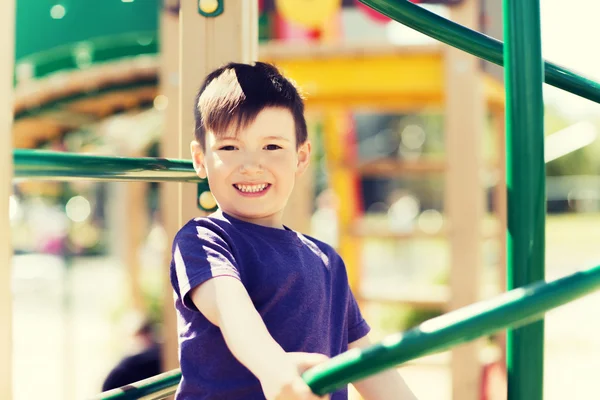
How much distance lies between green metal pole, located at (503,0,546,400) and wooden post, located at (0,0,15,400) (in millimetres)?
478

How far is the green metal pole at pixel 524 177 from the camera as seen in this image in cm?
75

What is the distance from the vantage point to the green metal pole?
75 cm

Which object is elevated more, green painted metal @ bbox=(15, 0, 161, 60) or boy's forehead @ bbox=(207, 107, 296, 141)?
green painted metal @ bbox=(15, 0, 161, 60)

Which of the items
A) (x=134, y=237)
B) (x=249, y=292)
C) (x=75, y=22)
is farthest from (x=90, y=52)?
(x=249, y=292)

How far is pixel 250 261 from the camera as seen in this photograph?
0.99m

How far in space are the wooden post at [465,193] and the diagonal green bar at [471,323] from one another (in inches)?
87.9

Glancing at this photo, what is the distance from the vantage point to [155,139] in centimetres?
720

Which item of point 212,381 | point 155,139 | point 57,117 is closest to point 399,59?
point 57,117

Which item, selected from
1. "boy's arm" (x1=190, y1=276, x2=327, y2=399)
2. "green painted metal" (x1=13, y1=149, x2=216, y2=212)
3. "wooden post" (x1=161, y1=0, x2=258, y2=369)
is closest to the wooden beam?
"wooden post" (x1=161, y1=0, x2=258, y2=369)

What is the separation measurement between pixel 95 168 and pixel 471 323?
1.78ft

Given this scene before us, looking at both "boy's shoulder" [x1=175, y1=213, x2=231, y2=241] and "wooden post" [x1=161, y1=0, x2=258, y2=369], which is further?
"wooden post" [x1=161, y1=0, x2=258, y2=369]

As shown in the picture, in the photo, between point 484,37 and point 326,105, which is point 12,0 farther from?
point 326,105

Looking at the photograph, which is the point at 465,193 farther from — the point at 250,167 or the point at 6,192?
the point at 6,192

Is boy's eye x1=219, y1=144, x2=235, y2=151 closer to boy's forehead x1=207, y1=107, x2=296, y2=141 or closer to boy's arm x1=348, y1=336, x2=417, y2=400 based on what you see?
boy's forehead x1=207, y1=107, x2=296, y2=141
